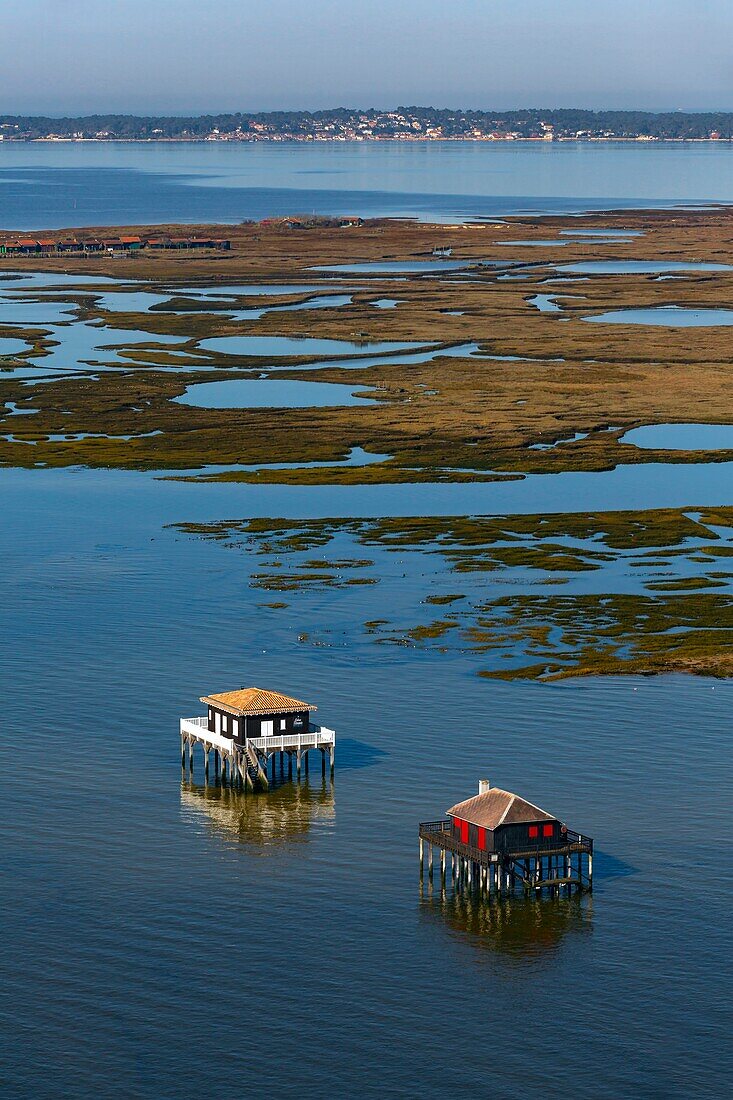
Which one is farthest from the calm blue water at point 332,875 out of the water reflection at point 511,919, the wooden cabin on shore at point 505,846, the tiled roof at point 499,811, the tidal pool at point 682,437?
the tidal pool at point 682,437

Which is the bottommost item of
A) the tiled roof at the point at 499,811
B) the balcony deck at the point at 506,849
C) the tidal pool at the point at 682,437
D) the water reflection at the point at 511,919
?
the water reflection at the point at 511,919

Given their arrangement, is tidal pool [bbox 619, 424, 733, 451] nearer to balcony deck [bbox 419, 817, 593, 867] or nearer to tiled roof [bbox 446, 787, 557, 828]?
balcony deck [bbox 419, 817, 593, 867]

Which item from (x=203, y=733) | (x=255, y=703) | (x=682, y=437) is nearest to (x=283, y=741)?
(x=255, y=703)

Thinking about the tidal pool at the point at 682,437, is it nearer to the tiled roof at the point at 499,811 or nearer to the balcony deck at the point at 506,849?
the balcony deck at the point at 506,849

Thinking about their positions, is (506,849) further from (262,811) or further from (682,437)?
(682,437)

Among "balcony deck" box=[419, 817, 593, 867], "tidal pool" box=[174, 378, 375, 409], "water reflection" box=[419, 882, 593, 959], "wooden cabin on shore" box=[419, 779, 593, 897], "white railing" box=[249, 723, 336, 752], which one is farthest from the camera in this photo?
"tidal pool" box=[174, 378, 375, 409]

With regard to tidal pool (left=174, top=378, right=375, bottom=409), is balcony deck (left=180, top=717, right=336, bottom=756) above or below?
below

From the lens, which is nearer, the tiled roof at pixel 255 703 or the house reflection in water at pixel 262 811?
the house reflection in water at pixel 262 811

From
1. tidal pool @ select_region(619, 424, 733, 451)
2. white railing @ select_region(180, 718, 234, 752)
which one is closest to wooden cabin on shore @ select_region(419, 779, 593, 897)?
white railing @ select_region(180, 718, 234, 752)
